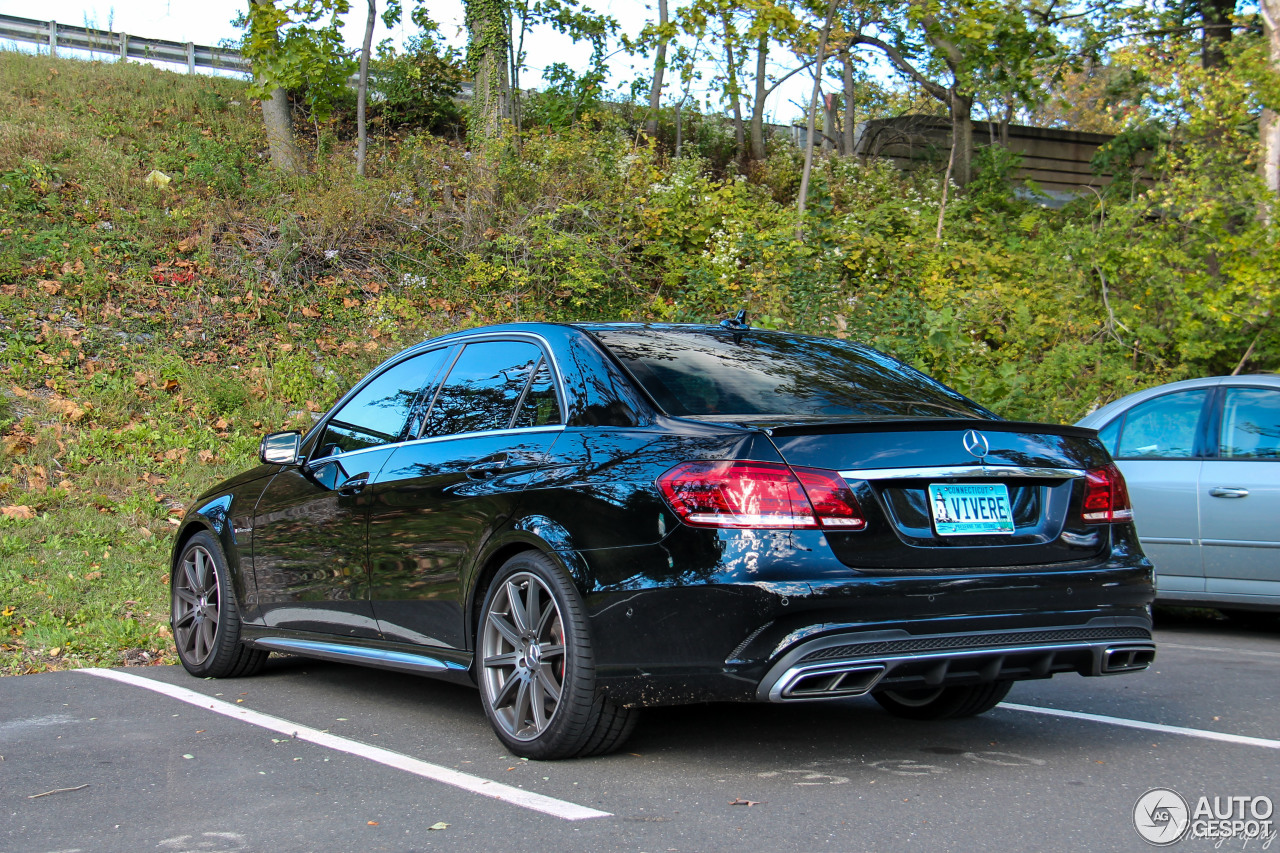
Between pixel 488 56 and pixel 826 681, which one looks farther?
pixel 488 56

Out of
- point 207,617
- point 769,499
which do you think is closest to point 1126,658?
point 769,499

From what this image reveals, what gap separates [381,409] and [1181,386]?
5212mm

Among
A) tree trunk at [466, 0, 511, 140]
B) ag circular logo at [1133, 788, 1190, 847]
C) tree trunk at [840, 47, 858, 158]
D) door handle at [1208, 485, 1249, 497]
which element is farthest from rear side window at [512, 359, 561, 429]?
tree trunk at [840, 47, 858, 158]

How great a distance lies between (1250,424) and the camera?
739cm

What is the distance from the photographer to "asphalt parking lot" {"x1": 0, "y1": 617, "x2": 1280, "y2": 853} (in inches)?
136

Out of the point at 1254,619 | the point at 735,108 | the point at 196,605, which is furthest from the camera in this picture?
the point at 735,108

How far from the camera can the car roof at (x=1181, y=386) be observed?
7418 millimetres

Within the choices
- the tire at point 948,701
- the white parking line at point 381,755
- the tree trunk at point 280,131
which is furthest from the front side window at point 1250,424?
the tree trunk at point 280,131

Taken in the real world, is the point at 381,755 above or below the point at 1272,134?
below

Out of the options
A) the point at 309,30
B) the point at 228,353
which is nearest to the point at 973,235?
the point at 309,30

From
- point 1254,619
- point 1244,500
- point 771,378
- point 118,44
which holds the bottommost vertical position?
point 1254,619

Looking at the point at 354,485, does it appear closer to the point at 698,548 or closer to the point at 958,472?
the point at 698,548

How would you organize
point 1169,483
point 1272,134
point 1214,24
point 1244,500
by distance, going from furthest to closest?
point 1214,24, point 1272,134, point 1169,483, point 1244,500

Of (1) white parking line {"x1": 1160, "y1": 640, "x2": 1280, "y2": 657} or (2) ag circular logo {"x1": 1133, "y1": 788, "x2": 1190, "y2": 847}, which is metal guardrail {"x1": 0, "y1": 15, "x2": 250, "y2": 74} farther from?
(2) ag circular logo {"x1": 1133, "y1": 788, "x2": 1190, "y2": 847}
